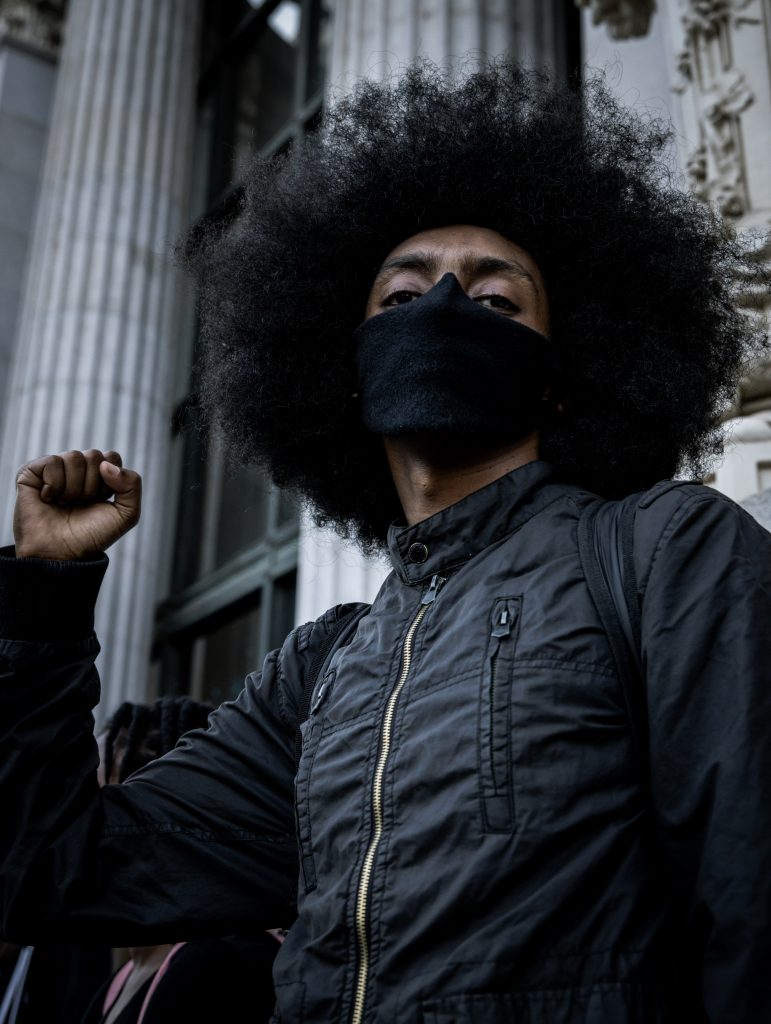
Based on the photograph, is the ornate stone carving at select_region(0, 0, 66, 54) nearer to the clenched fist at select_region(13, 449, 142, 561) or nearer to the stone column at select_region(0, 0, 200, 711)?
the stone column at select_region(0, 0, 200, 711)

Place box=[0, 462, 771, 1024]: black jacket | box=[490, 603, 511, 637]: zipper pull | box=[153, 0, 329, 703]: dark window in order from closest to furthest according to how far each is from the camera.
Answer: box=[0, 462, 771, 1024]: black jacket < box=[490, 603, 511, 637]: zipper pull < box=[153, 0, 329, 703]: dark window

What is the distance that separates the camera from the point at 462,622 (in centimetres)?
237

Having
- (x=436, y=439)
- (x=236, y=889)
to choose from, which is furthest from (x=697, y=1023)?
(x=436, y=439)

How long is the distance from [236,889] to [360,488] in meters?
1.17

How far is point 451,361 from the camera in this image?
109 inches

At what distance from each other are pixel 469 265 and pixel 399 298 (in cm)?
17

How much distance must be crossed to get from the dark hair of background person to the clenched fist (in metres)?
1.56

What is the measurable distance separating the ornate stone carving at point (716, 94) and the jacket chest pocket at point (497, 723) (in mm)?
2741

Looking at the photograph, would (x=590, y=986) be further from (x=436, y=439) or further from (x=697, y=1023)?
(x=436, y=439)

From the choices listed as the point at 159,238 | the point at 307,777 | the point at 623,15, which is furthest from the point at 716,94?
the point at 159,238

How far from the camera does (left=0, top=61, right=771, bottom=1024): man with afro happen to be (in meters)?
1.99

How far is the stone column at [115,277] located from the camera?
33.9 ft

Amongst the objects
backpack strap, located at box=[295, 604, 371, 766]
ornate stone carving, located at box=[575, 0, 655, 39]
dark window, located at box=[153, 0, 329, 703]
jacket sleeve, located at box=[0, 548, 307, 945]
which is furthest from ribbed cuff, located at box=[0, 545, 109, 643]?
dark window, located at box=[153, 0, 329, 703]

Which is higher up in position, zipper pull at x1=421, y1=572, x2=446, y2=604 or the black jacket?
zipper pull at x1=421, y1=572, x2=446, y2=604
